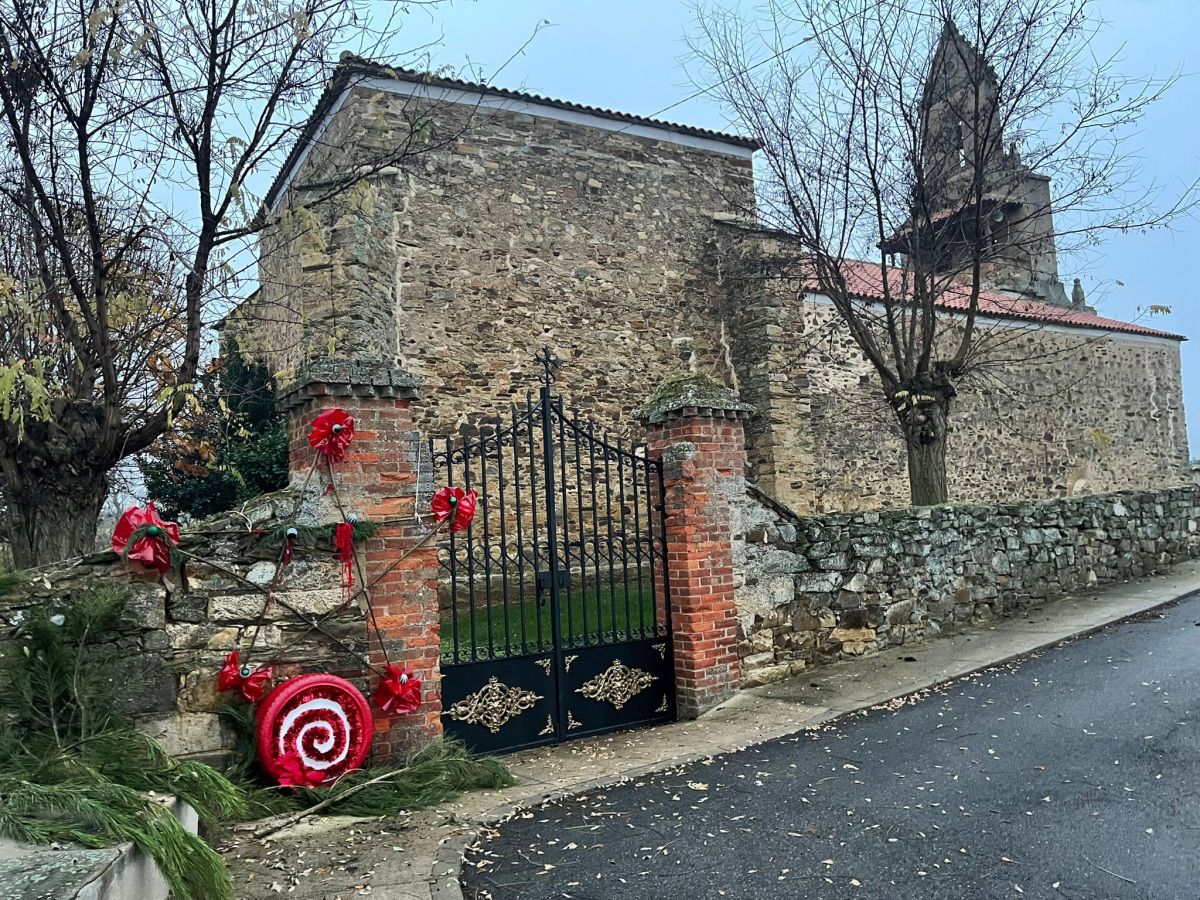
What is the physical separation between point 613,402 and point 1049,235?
6.34 meters

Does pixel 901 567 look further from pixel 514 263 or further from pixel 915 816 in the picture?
pixel 514 263

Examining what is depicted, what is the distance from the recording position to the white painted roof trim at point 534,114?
11.6 meters

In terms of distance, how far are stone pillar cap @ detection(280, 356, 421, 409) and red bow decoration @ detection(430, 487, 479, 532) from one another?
2.08 ft

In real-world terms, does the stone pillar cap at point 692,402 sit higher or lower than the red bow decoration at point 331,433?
higher

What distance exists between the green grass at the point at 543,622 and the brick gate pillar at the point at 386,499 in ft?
1.17

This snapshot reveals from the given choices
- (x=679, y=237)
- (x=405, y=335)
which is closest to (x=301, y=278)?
(x=405, y=335)

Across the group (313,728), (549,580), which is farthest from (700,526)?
(313,728)

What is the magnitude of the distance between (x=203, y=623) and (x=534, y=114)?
33.3 feet

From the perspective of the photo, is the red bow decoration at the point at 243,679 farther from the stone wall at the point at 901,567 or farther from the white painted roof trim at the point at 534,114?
the white painted roof trim at the point at 534,114

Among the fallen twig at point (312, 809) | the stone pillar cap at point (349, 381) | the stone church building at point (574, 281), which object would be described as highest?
the stone church building at point (574, 281)

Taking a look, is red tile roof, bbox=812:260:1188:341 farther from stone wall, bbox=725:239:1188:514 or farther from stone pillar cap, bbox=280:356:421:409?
stone pillar cap, bbox=280:356:421:409

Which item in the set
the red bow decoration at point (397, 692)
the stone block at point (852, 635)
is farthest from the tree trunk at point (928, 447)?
the red bow decoration at point (397, 692)

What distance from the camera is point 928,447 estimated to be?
10.3m

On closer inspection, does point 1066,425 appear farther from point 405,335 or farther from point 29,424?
point 29,424
